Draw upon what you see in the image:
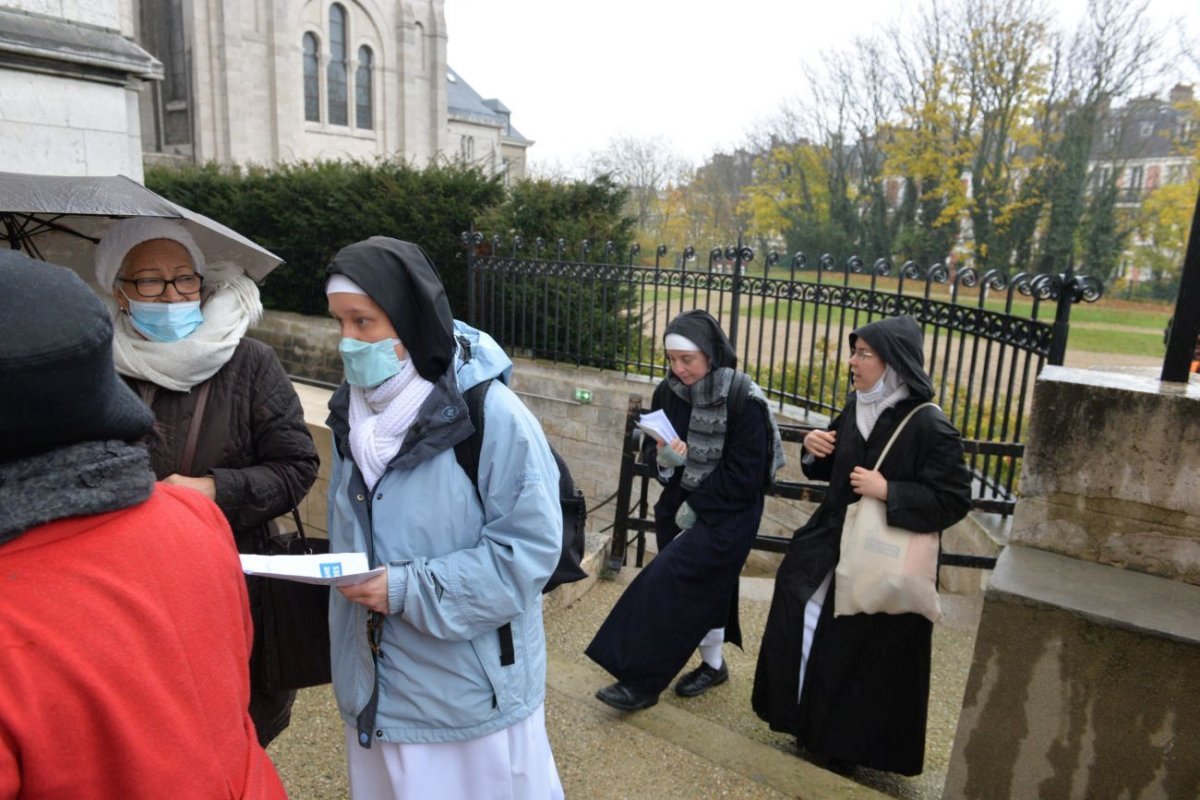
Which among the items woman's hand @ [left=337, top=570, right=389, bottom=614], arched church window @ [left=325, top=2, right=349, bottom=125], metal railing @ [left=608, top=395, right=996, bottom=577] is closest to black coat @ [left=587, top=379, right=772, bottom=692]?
metal railing @ [left=608, top=395, right=996, bottom=577]

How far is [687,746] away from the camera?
3223 mm

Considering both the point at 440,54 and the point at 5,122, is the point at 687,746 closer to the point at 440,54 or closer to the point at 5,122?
the point at 5,122

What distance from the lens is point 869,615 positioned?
3.10 metres

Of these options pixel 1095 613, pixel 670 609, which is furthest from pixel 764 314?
pixel 1095 613

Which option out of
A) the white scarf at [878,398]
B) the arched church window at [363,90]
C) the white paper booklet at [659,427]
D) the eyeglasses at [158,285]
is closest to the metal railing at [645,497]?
the white paper booklet at [659,427]

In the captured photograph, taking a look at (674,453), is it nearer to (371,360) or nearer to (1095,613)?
(1095,613)

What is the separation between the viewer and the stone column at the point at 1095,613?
219 cm

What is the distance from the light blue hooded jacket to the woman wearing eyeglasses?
1.56ft

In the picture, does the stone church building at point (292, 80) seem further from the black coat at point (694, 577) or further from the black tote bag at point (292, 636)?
the black tote bag at point (292, 636)

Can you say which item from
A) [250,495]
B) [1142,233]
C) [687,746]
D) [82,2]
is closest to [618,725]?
[687,746]

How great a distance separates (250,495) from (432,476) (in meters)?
0.71

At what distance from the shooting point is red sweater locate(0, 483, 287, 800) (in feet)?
3.06

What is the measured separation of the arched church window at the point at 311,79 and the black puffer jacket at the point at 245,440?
1251 inches

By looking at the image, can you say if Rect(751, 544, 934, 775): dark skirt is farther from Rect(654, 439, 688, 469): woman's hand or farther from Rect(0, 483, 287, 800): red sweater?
Rect(0, 483, 287, 800): red sweater
